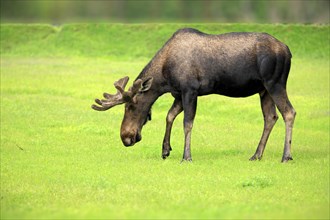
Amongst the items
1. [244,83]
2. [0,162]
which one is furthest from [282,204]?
[0,162]

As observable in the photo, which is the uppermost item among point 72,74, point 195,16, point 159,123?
point 195,16

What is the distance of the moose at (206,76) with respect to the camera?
642 inches

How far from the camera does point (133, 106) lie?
653 inches

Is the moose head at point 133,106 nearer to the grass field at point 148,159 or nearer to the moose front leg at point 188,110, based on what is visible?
the grass field at point 148,159

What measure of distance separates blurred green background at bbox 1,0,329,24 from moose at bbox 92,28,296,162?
12.7 feet

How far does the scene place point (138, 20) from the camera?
983 cm

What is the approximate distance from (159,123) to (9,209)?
11.9m

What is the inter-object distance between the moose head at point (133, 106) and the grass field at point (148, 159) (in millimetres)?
475

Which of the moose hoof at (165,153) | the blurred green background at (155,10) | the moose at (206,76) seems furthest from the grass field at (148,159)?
the blurred green background at (155,10)

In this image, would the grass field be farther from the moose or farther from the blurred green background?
the blurred green background

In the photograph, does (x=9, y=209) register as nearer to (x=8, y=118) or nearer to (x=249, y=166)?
(x=249, y=166)

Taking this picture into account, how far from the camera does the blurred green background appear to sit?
8.79 meters

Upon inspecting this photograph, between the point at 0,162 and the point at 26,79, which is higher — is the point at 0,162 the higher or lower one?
the higher one

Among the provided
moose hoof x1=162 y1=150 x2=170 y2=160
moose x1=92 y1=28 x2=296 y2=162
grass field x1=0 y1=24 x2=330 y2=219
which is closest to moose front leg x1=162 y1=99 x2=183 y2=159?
moose hoof x1=162 y1=150 x2=170 y2=160
